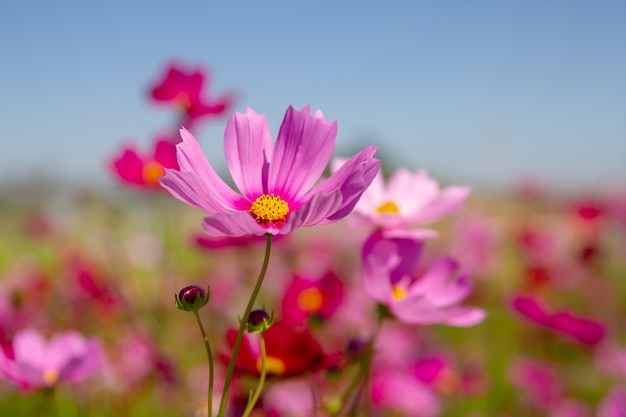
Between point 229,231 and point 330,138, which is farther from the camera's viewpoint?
point 330,138

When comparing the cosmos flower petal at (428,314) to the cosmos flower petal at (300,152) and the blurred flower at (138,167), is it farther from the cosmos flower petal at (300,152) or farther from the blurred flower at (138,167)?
the blurred flower at (138,167)

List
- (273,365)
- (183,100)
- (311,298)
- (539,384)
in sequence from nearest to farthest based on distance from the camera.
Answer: (273,365) < (311,298) < (183,100) < (539,384)

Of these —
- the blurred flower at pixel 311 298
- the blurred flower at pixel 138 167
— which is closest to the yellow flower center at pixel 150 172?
the blurred flower at pixel 138 167

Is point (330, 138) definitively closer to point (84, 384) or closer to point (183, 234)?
point (84, 384)

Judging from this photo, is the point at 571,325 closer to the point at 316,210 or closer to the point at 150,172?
the point at 150,172

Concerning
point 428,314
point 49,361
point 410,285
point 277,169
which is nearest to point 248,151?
point 277,169

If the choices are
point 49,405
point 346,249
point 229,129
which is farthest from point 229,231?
point 346,249

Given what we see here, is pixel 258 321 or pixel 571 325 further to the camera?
pixel 571 325
